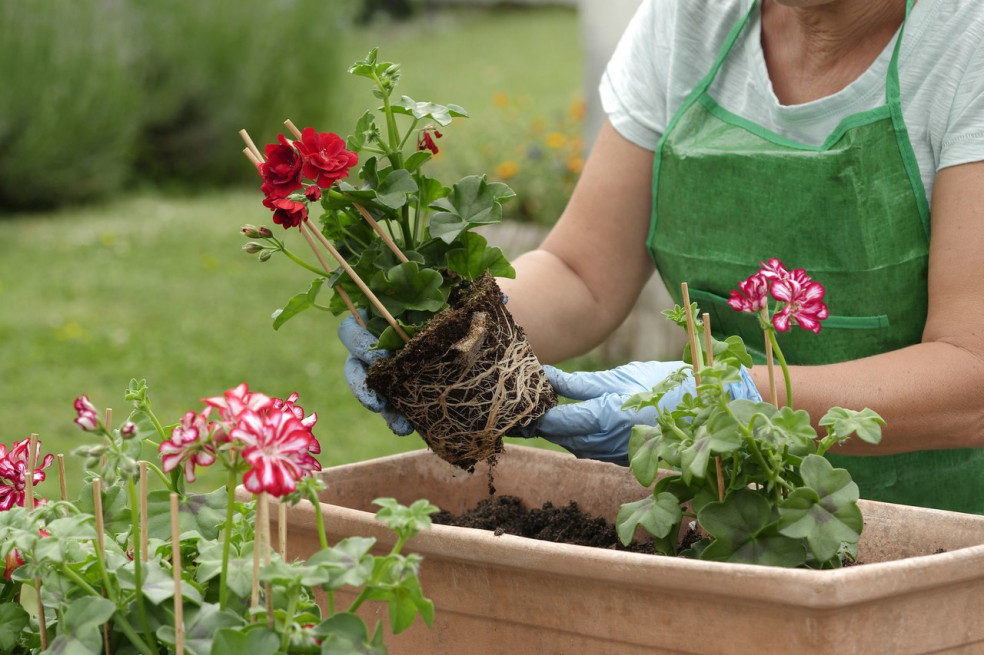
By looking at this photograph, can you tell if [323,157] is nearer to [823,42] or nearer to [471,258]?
[471,258]

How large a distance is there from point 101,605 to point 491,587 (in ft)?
1.13

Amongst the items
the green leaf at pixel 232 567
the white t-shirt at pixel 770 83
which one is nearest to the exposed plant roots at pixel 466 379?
the green leaf at pixel 232 567

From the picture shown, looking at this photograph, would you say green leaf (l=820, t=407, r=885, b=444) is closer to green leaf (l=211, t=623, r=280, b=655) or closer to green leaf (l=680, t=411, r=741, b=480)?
green leaf (l=680, t=411, r=741, b=480)

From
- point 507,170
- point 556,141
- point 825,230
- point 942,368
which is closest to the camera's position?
point 942,368

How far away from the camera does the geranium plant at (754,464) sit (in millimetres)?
1036

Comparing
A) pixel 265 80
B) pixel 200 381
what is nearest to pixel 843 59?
pixel 200 381

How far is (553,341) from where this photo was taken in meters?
1.83

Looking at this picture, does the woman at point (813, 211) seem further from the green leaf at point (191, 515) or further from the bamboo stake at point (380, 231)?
the green leaf at point (191, 515)

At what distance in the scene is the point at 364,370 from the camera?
1.49 meters

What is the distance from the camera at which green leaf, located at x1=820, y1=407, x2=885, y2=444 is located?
104 centimetres

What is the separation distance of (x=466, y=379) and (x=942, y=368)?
1.95ft

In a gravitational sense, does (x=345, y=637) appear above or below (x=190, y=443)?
below

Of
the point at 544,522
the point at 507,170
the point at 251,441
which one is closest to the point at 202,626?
the point at 251,441

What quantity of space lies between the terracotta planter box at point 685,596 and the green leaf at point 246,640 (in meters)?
0.22
